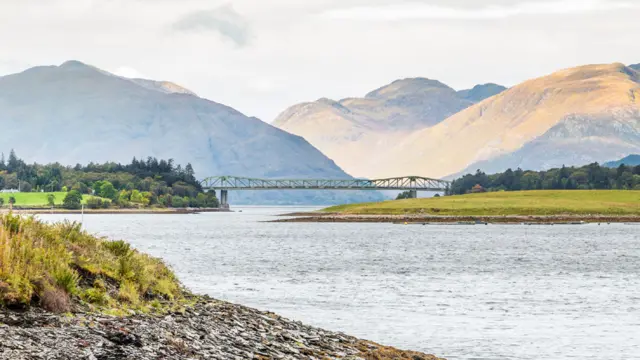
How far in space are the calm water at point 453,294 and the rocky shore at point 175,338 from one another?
648 centimetres

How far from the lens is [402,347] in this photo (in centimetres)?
3522

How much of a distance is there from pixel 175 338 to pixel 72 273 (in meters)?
4.60

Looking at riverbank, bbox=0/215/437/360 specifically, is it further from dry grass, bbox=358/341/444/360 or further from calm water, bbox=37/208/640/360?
calm water, bbox=37/208/640/360

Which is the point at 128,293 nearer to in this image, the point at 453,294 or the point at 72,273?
the point at 72,273

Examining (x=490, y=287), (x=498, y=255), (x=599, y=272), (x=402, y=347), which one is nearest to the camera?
(x=402, y=347)

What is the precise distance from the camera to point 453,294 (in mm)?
55781

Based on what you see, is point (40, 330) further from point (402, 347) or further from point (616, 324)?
point (616, 324)

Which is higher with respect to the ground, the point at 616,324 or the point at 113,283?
the point at 113,283

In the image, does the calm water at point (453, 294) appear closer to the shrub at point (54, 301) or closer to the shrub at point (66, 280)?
the shrub at point (66, 280)

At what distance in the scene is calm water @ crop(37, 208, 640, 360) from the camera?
37562mm

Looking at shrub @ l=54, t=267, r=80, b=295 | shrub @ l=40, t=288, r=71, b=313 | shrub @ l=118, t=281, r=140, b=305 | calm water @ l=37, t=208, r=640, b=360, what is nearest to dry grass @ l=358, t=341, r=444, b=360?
calm water @ l=37, t=208, r=640, b=360

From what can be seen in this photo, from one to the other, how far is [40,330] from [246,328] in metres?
8.58

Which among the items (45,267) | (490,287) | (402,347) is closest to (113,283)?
(45,267)

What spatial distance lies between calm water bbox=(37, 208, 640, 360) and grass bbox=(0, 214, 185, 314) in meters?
9.58
